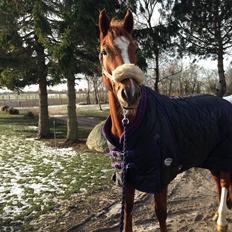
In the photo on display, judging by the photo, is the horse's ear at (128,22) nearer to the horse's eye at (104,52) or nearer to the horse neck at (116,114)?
the horse's eye at (104,52)

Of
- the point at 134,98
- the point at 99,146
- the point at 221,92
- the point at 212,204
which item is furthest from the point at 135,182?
the point at 221,92

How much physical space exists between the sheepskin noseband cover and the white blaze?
162 millimetres

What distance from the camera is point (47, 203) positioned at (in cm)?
621

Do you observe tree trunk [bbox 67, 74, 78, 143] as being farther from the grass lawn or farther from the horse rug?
the horse rug

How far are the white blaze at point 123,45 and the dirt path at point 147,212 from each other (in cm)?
275

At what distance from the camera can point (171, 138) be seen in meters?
3.60

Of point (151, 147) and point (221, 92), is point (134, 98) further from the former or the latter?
point (221, 92)

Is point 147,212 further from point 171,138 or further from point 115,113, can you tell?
point 115,113

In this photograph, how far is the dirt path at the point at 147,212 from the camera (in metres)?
5.02

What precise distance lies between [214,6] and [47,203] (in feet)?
55.4

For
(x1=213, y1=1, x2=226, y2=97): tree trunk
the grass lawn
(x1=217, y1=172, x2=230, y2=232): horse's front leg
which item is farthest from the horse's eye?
(x1=213, y1=1, x2=226, y2=97): tree trunk

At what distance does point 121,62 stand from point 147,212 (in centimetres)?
319

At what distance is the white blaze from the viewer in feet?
10.2

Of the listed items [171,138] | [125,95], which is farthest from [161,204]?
[125,95]
